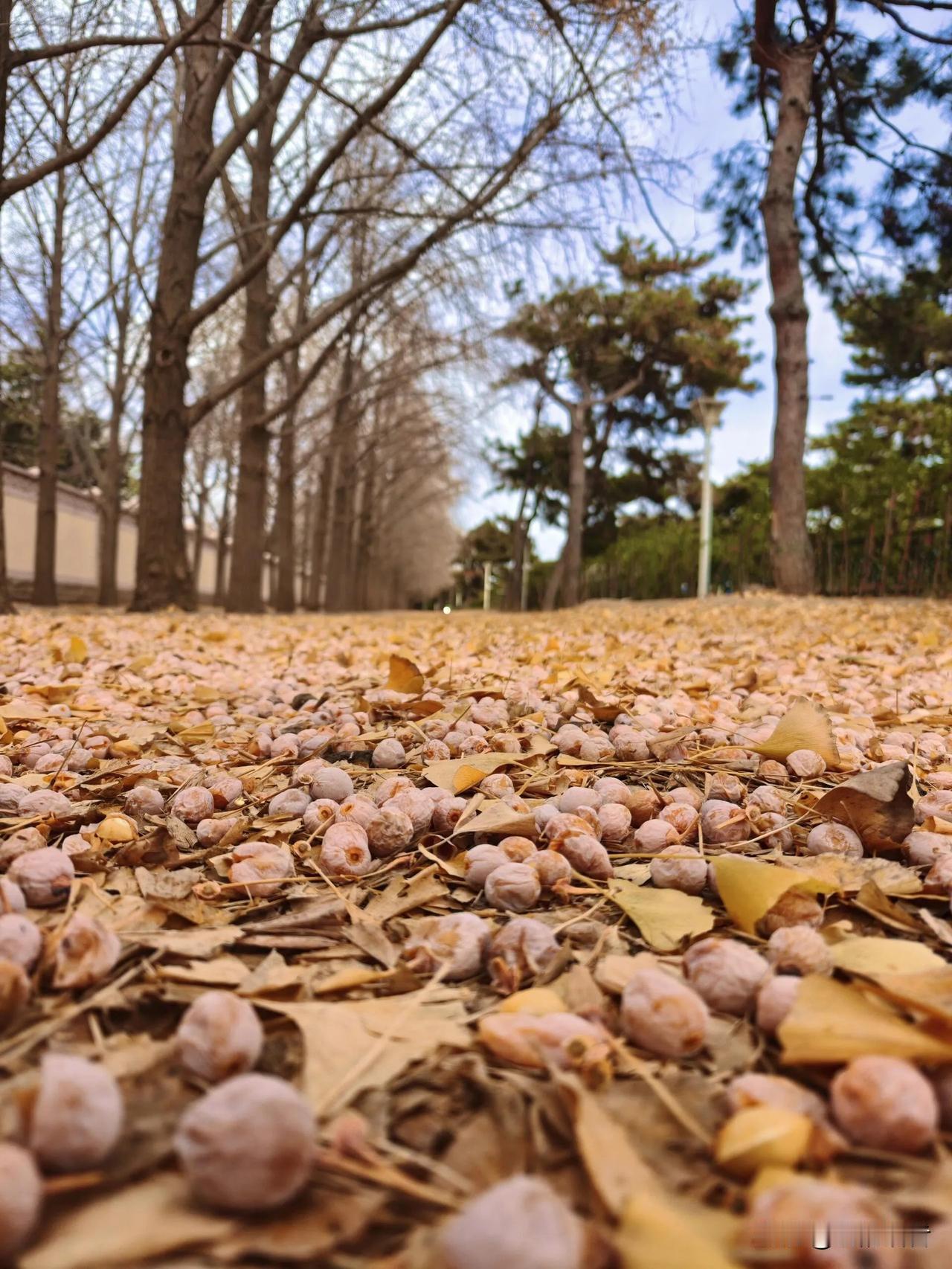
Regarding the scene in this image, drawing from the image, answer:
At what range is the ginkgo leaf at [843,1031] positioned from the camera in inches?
22.7

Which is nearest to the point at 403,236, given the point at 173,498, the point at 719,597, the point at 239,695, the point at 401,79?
the point at 401,79

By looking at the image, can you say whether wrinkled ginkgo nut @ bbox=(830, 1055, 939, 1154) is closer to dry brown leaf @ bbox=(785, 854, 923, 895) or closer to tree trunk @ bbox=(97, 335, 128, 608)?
dry brown leaf @ bbox=(785, 854, 923, 895)

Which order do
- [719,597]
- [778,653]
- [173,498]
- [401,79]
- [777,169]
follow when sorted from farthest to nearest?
Answer: [719,597]
[777,169]
[173,498]
[401,79]
[778,653]

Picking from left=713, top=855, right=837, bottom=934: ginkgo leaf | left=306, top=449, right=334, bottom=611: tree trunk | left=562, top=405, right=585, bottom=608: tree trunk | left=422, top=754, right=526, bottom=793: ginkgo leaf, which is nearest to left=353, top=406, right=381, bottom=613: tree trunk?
left=306, top=449, right=334, bottom=611: tree trunk

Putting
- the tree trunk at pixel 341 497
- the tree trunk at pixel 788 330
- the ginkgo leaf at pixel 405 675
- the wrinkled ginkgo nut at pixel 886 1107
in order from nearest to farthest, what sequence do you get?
the wrinkled ginkgo nut at pixel 886 1107 → the ginkgo leaf at pixel 405 675 → the tree trunk at pixel 788 330 → the tree trunk at pixel 341 497

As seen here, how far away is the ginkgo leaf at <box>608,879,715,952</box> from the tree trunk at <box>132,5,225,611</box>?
632 centimetres

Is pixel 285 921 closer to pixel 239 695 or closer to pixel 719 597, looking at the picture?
pixel 239 695

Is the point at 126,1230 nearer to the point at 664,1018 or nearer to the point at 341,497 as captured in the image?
the point at 664,1018

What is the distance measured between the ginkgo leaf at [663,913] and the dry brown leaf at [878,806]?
0.27 m

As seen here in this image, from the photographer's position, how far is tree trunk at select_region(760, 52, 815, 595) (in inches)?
290

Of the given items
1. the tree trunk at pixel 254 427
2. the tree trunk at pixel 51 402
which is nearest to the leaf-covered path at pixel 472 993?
the tree trunk at pixel 254 427

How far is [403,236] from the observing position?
7449 millimetres

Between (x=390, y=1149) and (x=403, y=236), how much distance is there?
8051 mm

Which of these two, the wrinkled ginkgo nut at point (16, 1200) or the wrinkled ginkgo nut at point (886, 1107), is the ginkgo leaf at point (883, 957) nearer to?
the wrinkled ginkgo nut at point (886, 1107)
